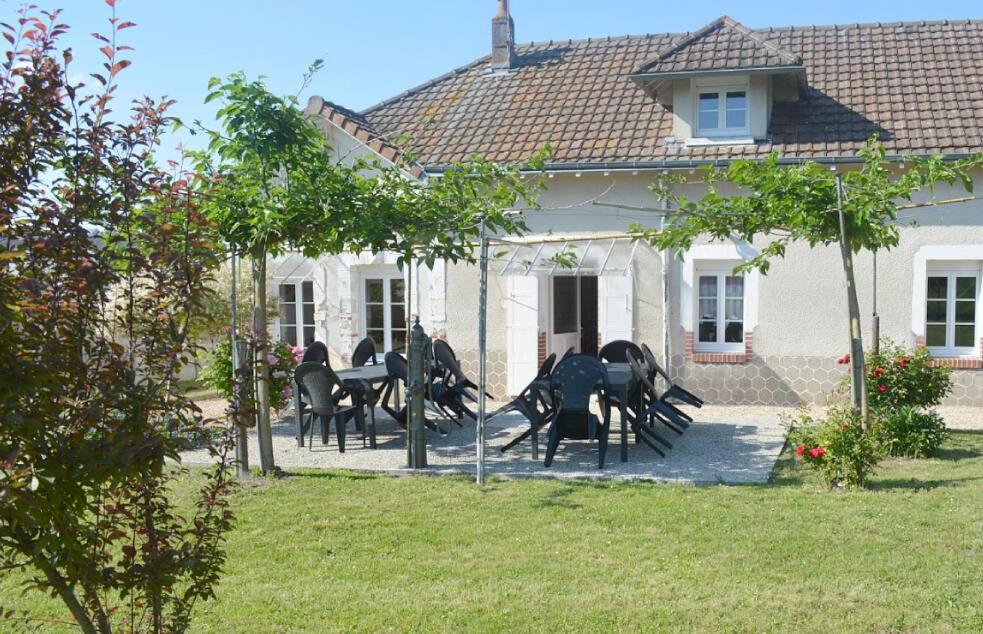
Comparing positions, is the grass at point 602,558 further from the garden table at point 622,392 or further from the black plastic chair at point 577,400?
the garden table at point 622,392

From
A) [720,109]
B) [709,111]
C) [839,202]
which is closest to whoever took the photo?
[839,202]

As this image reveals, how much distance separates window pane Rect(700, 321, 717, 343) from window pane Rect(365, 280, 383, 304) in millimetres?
5021

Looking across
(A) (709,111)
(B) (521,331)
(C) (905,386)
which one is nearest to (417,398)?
(C) (905,386)

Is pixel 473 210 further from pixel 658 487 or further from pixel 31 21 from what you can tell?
pixel 31 21

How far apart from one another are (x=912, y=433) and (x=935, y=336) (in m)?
4.31

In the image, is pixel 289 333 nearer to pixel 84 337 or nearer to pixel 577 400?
pixel 577 400

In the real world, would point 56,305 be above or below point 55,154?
below

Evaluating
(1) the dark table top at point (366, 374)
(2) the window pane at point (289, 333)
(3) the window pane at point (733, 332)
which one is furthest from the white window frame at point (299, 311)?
(3) the window pane at point (733, 332)

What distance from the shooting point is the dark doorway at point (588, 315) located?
16094mm

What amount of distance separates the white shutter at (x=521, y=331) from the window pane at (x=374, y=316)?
6.83ft

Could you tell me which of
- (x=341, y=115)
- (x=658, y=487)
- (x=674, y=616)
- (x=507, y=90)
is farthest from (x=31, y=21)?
(x=507, y=90)

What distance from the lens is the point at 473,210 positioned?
7.96 metres

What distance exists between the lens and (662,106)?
1397 centimetres

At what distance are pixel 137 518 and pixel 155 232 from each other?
1.05m
